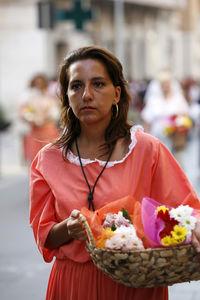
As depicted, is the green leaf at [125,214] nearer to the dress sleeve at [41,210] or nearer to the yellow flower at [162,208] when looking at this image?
the yellow flower at [162,208]

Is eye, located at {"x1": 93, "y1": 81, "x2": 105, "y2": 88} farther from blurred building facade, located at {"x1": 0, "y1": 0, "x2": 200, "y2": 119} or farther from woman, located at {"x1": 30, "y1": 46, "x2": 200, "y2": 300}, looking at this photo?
blurred building facade, located at {"x1": 0, "y1": 0, "x2": 200, "y2": 119}

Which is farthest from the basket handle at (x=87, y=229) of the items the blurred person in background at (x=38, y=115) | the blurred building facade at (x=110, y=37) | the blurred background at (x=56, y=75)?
the blurred building facade at (x=110, y=37)

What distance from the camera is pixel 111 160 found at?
2812mm

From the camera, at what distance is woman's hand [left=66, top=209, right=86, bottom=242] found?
2.55 metres

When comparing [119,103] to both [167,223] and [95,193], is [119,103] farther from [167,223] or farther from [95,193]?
[167,223]

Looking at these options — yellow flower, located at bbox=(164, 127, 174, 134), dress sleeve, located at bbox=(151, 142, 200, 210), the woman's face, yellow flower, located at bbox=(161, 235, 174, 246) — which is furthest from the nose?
yellow flower, located at bbox=(164, 127, 174, 134)

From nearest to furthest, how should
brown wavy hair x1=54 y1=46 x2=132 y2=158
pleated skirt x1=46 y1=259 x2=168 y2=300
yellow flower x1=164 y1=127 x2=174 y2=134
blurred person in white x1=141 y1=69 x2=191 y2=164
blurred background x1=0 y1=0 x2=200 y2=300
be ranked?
pleated skirt x1=46 y1=259 x2=168 y2=300 < brown wavy hair x1=54 y1=46 x2=132 y2=158 < blurred background x1=0 y1=0 x2=200 y2=300 < yellow flower x1=164 y1=127 x2=174 y2=134 < blurred person in white x1=141 y1=69 x2=191 y2=164

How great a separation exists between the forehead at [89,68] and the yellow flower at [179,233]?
2.45ft

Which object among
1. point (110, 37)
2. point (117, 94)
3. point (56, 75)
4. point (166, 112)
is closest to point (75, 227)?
point (117, 94)

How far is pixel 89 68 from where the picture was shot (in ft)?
9.16

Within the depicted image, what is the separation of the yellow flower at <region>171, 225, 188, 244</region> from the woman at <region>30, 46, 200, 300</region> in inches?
11.5

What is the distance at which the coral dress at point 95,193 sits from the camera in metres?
2.74

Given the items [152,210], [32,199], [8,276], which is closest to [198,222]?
[152,210]

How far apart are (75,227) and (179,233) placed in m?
0.41
